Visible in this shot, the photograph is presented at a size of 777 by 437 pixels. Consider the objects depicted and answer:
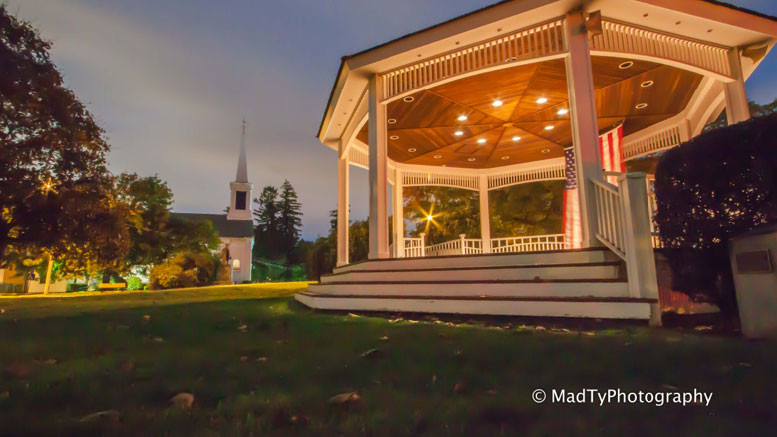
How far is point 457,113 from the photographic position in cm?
871

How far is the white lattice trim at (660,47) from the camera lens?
5.77 meters

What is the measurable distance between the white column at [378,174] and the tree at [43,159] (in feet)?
31.1

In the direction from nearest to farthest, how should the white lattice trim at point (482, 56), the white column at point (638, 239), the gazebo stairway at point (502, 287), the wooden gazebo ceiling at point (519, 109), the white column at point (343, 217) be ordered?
the white column at point (638, 239)
the gazebo stairway at point (502, 287)
the white lattice trim at point (482, 56)
the wooden gazebo ceiling at point (519, 109)
the white column at point (343, 217)

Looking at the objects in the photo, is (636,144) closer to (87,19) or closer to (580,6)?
(580,6)

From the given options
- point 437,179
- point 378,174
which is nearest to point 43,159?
point 378,174

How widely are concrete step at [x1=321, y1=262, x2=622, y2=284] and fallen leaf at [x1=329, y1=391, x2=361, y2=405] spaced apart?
318cm

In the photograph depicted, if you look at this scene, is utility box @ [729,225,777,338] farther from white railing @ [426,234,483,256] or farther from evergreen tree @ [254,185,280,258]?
evergreen tree @ [254,185,280,258]

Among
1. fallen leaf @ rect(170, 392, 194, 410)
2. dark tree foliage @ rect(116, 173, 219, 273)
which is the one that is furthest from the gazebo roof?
dark tree foliage @ rect(116, 173, 219, 273)

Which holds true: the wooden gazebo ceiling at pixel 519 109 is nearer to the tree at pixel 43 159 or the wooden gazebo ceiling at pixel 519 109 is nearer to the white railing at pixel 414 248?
the white railing at pixel 414 248

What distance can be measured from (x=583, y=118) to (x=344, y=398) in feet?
17.1

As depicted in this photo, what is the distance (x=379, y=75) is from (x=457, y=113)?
95.1 inches

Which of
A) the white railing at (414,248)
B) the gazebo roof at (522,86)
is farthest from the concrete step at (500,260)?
the white railing at (414,248)

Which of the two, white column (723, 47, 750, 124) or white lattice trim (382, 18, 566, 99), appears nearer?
white lattice trim (382, 18, 566, 99)

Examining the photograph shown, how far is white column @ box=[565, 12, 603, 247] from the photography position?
4852mm
